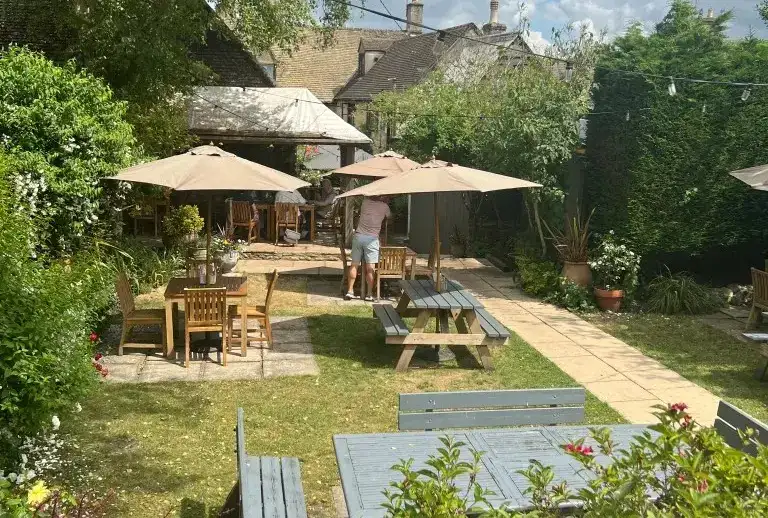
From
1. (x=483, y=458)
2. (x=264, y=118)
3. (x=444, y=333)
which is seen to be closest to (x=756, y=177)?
(x=444, y=333)

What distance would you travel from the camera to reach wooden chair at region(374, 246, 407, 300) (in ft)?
36.3

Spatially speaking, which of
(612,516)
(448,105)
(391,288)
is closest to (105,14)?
(391,288)

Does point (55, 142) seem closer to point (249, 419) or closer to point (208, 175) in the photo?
point (208, 175)

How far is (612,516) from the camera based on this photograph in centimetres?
248

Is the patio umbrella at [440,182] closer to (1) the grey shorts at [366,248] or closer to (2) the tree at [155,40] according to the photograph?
(1) the grey shorts at [366,248]

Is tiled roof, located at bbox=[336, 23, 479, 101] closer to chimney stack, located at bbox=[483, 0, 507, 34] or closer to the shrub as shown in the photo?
chimney stack, located at bbox=[483, 0, 507, 34]

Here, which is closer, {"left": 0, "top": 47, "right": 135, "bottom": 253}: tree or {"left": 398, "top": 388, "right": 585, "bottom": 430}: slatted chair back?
{"left": 398, "top": 388, "right": 585, "bottom": 430}: slatted chair back

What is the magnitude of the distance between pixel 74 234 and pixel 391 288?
4.96 m

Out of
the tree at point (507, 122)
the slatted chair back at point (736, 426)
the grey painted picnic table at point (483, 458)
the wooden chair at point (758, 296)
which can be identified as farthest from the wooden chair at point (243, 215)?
the slatted chair back at point (736, 426)

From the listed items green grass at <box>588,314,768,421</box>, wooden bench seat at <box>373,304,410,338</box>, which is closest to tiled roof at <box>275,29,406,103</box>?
green grass at <box>588,314,768,421</box>

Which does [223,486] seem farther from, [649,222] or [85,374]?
[649,222]

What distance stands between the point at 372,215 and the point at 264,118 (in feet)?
22.9

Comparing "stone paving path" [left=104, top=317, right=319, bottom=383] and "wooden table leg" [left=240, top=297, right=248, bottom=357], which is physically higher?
"wooden table leg" [left=240, top=297, right=248, bottom=357]

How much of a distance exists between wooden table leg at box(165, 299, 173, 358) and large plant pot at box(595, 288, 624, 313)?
→ 624cm
